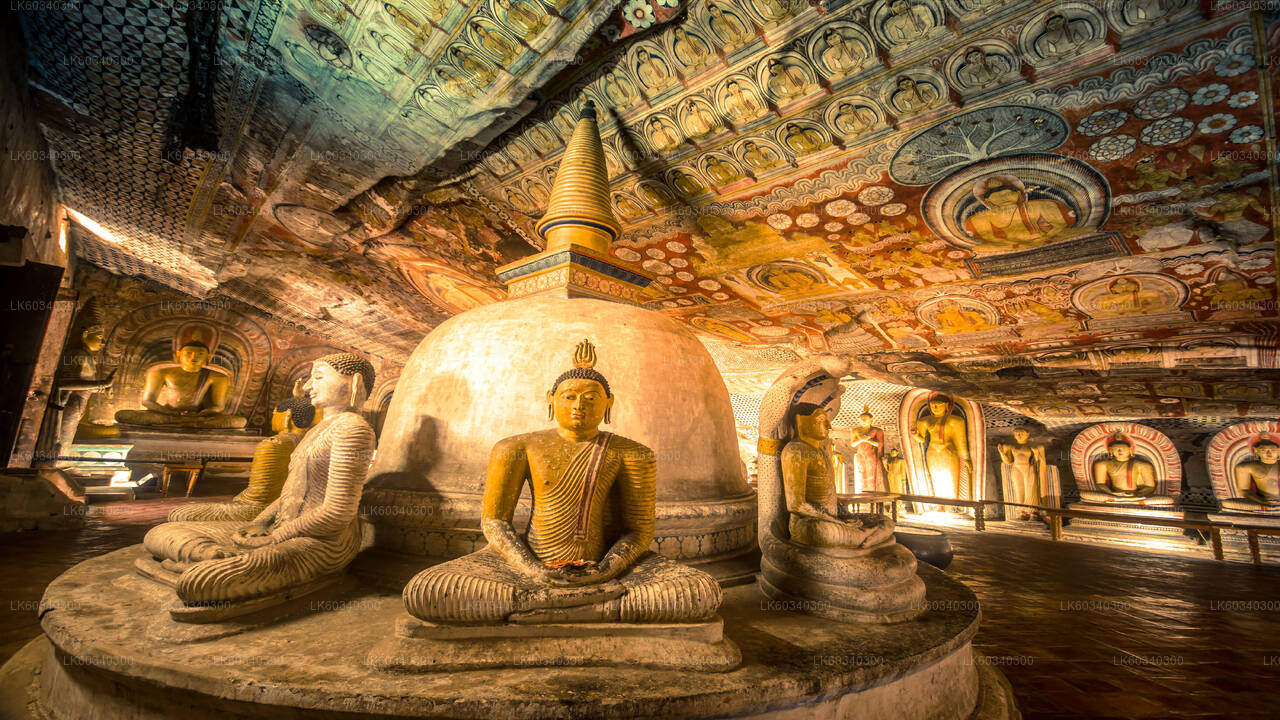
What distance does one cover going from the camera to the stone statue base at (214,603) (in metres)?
2.15

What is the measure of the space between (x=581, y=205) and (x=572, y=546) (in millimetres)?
3218

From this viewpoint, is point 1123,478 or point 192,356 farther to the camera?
point 192,356

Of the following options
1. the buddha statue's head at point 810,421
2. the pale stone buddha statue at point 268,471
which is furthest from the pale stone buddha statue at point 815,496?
the pale stone buddha statue at point 268,471

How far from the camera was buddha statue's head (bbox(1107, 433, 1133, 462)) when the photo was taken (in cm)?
926

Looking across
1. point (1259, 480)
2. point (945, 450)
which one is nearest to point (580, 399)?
point (945, 450)

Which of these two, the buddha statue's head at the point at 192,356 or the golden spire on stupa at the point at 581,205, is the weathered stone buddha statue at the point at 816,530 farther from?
the buddha statue's head at the point at 192,356

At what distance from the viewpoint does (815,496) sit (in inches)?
123

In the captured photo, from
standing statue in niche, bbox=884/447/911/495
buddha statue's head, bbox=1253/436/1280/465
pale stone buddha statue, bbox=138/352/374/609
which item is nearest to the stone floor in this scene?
pale stone buddha statue, bbox=138/352/374/609

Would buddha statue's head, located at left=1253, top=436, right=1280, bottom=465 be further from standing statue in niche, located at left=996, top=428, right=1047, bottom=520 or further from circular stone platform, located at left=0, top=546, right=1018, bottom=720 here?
circular stone platform, located at left=0, top=546, right=1018, bottom=720

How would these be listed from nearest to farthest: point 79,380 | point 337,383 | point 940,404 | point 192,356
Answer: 1. point 337,383
2. point 79,380
3. point 940,404
4. point 192,356

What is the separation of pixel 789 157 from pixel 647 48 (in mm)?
1869

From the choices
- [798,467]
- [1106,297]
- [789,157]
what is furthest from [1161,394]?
[798,467]

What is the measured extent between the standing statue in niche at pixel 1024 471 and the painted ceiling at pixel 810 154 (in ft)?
4.29

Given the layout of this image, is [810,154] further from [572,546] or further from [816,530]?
[572,546]
